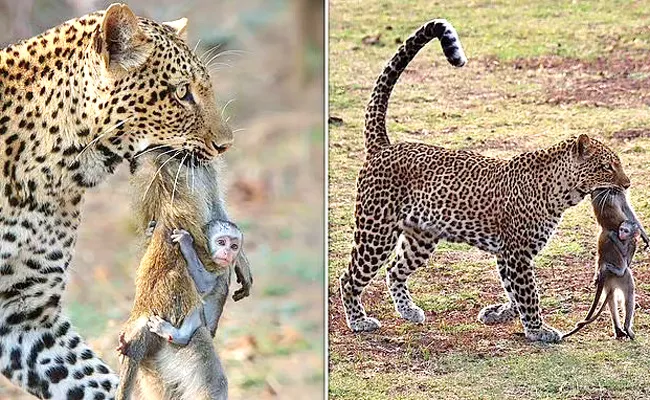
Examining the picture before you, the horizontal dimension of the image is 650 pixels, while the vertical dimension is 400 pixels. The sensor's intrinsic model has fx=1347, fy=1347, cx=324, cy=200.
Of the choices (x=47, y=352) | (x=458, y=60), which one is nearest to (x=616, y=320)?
(x=458, y=60)

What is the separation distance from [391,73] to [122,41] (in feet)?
5.50

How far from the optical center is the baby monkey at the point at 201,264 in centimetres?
371

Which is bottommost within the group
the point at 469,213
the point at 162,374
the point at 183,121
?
the point at 162,374

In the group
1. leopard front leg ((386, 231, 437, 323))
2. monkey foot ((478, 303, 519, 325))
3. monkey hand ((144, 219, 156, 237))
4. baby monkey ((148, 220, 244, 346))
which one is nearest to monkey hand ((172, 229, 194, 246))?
baby monkey ((148, 220, 244, 346))

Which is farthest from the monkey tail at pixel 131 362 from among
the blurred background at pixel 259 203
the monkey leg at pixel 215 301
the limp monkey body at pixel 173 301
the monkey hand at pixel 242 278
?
the blurred background at pixel 259 203

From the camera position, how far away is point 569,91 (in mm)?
5191

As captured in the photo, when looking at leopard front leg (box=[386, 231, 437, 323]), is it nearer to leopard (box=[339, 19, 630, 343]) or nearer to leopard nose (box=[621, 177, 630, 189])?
leopard (box=[339, 19, 630, 343])

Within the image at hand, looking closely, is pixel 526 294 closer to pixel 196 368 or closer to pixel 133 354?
pixel 196 368

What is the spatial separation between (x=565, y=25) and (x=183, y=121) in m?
1.89

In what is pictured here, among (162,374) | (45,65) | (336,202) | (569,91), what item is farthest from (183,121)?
(569,91)

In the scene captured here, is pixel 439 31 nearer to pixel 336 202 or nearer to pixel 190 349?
pixel 336 202

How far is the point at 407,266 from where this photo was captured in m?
5.23

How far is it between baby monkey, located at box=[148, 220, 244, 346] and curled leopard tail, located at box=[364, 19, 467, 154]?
158 centimetres

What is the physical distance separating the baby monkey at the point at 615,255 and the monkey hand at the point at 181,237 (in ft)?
5.90
